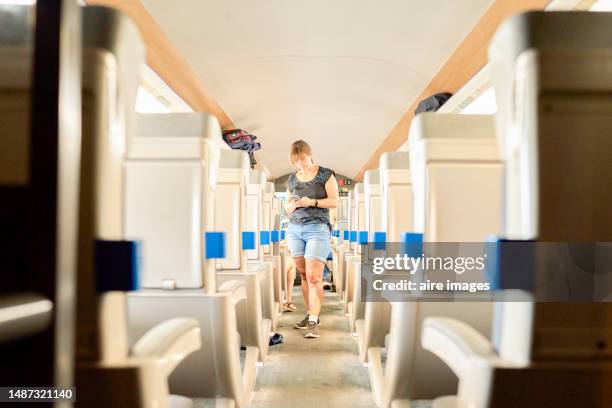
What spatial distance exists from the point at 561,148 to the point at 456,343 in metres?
0.51

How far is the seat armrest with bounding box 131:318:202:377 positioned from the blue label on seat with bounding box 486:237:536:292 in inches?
28.0

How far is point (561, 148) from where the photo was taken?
97 centimetres

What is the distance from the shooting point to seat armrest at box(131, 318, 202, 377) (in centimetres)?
107

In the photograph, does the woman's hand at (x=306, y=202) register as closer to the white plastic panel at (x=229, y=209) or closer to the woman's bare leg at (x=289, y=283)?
the white plastic panel at (x=229, y=209)

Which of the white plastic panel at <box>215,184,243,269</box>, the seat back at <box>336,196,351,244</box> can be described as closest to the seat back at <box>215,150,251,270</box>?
the white plastic panel at <box>215,184,243,269</box>

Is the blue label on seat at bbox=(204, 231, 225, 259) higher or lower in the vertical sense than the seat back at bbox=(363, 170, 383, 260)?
lower

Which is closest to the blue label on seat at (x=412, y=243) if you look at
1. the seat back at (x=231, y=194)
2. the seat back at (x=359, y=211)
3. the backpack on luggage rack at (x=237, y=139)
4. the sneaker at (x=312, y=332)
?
the seat back at (x=231, y=194)

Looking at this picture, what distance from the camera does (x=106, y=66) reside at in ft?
3.04

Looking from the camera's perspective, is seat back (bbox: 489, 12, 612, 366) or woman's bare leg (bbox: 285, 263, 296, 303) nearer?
seat back (bbox: 489, 12, 612, 366)

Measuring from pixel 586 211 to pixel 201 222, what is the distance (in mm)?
1204

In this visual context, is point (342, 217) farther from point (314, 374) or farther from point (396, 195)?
point (396, 195)

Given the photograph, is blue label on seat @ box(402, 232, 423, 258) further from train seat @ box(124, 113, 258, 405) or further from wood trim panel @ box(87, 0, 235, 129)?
wood trim panel @ box(87, 0, 235, 129)

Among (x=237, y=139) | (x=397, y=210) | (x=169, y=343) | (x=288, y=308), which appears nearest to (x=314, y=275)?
(x=397, y=210)

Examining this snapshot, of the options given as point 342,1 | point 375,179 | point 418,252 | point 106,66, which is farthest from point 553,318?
point 342,1
